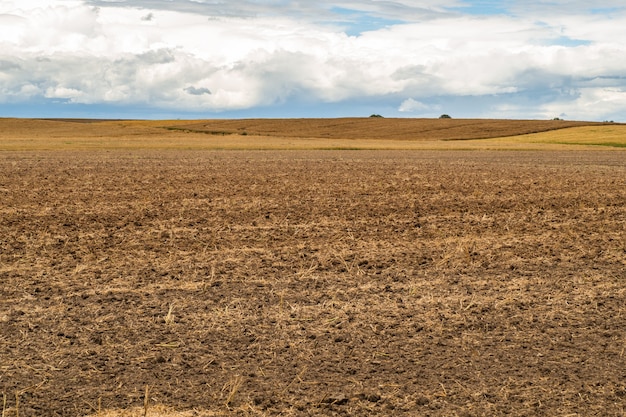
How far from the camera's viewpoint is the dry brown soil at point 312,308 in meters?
6.09

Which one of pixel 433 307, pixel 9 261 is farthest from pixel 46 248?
pixel 433 307

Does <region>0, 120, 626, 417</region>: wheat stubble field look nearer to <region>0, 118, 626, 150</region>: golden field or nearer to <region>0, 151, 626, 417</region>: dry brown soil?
<region>0, 151, 626, 417</region>: dry brown soil

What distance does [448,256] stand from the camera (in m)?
11.5

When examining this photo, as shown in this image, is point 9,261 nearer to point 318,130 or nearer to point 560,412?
point 560,412

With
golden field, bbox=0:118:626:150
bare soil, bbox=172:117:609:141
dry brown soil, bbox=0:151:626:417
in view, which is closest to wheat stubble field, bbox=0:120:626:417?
dry brown soil, bbox=0:151:626:417

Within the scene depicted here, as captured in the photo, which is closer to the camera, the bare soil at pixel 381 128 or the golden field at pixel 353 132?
the golden field at pixel 353 132

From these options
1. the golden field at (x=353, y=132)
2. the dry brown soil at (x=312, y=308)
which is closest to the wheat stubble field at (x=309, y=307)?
the dry brown soil at (x=312, y=308)

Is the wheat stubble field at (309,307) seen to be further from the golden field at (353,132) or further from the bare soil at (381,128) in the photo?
the bare soil at (381,128)

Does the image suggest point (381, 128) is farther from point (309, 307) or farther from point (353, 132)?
point (309, 307)

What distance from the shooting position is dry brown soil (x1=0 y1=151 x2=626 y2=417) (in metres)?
6.09

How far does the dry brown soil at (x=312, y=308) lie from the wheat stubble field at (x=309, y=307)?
28 mm

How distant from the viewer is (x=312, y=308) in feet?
27.8

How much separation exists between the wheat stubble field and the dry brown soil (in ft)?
0.09

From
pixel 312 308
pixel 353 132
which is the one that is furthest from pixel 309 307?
pixel 353 132
